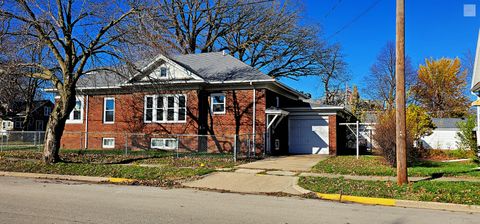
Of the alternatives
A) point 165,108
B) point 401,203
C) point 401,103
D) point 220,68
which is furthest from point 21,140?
point 401,203

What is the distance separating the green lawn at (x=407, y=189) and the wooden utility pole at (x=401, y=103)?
495 millimetres

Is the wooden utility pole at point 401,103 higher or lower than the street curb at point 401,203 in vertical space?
higher

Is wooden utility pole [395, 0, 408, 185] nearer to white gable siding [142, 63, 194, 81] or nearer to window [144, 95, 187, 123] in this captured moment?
white gable siding [142, 63, 194, 81]

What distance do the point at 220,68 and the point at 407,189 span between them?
15.2 m

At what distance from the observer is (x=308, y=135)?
2339cm

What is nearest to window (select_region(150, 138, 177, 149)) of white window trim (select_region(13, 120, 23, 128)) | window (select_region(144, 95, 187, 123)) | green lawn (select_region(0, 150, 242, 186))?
window (select_region(144, 95, 187, 123))

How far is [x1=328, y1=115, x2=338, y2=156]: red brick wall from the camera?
22438mm

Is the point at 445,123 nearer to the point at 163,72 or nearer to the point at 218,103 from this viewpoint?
the point at 218,103

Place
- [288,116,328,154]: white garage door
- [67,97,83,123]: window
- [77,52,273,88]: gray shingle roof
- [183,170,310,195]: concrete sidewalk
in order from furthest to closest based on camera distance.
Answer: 1. [67,97,83,123]: window
2. [288,116,328,154]: white garage door
3. [77,52,273,88]: gray shingle roof
4. [183,170,310,195]: concrete sidewalk

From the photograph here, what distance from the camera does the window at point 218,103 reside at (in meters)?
22.1

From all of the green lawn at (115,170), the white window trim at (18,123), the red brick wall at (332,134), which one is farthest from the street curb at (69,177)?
the white window trim at (18,123)

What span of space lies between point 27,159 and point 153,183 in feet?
29.8

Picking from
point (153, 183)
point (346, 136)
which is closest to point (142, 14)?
point (153, 183)

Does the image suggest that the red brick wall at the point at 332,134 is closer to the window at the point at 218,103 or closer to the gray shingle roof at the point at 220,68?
the gray shingle roof at the point at 220,68
